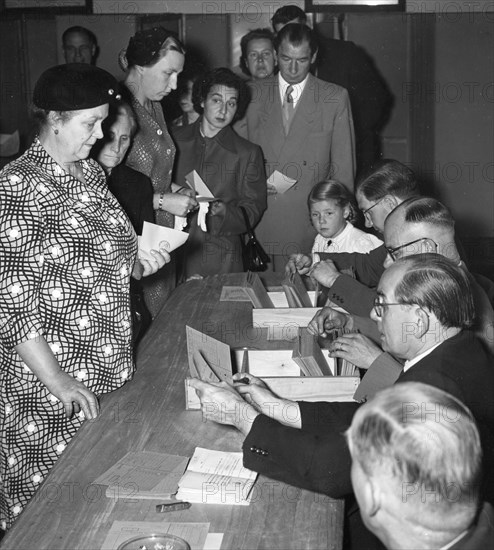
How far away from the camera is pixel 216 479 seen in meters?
2.02

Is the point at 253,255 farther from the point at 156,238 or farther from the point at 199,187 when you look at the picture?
the point at 156,238

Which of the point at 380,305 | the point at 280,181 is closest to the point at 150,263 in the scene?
the point at 380,305

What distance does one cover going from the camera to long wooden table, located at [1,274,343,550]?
1786 mm

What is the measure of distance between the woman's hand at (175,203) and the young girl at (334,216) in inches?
32.8

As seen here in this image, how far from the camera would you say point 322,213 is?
459cm

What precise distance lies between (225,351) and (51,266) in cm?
59

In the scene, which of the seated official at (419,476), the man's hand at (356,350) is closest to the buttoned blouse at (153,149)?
the man's hand at (356,350)

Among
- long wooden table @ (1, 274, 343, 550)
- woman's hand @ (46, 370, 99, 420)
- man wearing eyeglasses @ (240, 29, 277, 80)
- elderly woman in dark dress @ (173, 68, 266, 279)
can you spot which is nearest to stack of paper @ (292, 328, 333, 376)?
long wooden table @ (1, 274, 343, 550)

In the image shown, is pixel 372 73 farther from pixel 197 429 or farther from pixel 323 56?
pixel 197 429

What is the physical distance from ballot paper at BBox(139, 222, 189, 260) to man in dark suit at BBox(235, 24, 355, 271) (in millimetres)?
2037

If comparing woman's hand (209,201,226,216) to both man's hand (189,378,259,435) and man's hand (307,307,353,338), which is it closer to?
man's hand (307,307,353,338)

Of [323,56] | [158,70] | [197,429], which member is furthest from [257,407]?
[323,56]

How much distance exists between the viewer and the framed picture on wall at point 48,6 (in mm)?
7422

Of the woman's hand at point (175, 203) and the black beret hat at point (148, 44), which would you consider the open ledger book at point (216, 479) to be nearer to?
the woman's hand at point (175, 203)
